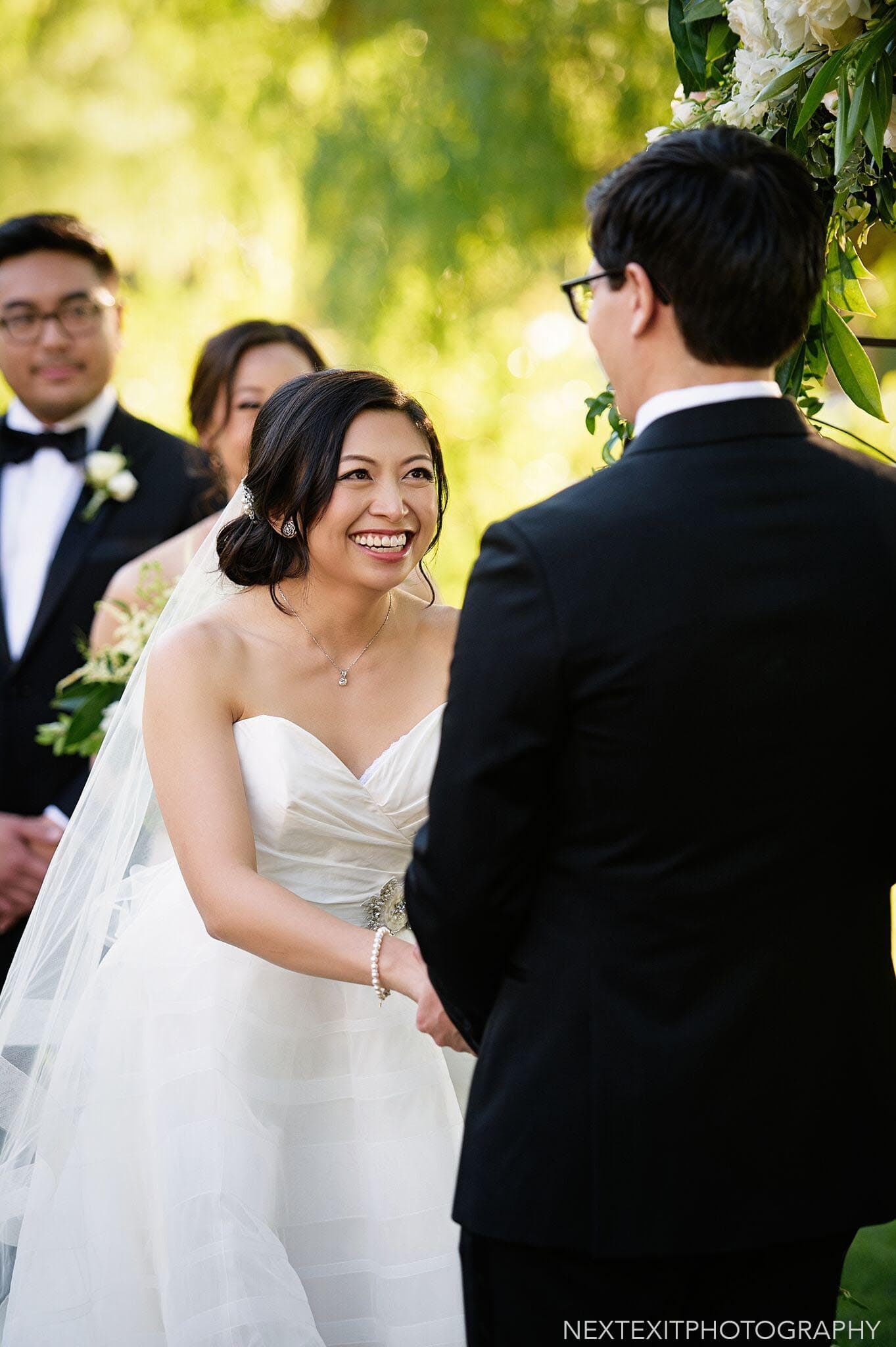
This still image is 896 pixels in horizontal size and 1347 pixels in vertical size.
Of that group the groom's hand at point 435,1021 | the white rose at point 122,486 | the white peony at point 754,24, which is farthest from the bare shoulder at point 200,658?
the white rose at point 122,486

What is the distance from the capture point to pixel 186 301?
7.37m

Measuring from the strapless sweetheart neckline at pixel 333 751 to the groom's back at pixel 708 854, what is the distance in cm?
82

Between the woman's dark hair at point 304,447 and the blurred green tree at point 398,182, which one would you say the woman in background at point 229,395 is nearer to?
the woman's dark hair at point 304,447

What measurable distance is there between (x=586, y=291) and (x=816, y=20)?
1.41 feet

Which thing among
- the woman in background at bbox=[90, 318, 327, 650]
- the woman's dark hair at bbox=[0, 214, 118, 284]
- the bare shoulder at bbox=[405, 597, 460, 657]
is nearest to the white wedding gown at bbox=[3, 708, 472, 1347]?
the bare shoulder at bbox=[405, 597, 460, 657]

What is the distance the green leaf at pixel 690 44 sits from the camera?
82.0 inches

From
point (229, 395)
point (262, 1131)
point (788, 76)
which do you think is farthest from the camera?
point (229, 395)

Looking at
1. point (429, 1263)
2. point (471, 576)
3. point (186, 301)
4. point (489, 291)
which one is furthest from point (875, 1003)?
point (186, 301)

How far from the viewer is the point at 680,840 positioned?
1510mm

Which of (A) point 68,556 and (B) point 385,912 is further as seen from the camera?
(A) point 68,556

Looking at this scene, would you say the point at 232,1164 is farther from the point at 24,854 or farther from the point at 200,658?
the point at 24,854

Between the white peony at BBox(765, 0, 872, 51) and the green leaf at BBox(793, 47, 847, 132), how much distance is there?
0.03m

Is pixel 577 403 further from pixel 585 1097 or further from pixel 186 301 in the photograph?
pixel 585 1097

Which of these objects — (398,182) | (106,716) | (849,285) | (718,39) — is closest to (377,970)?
(849,285)
